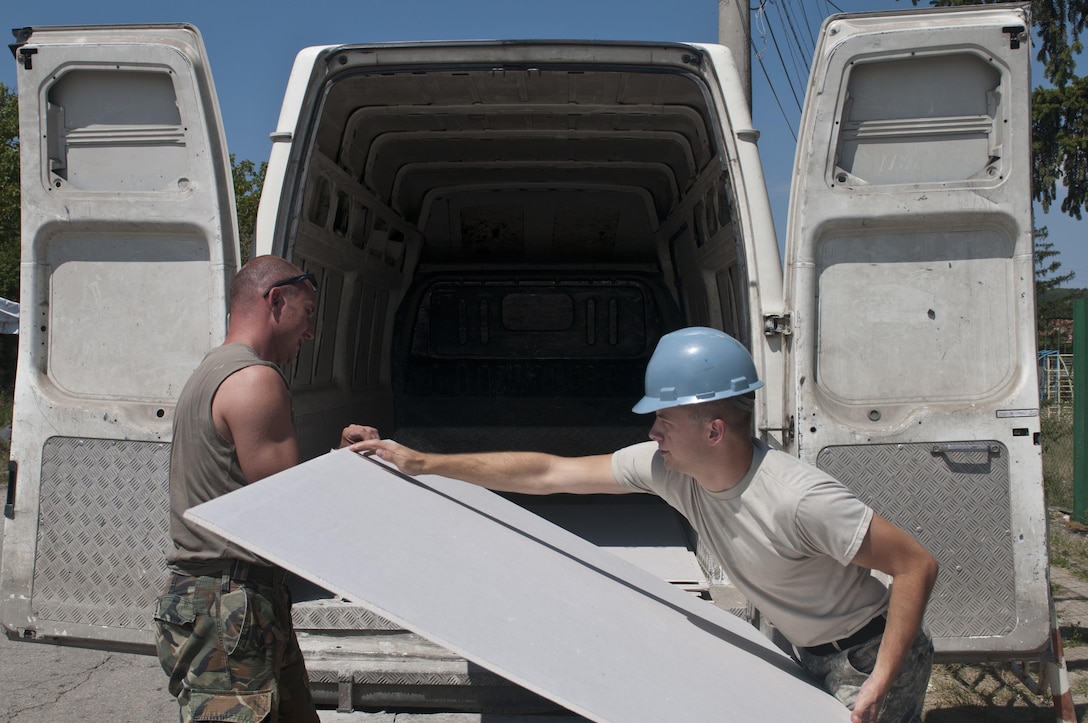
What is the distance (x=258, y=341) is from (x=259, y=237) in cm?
85

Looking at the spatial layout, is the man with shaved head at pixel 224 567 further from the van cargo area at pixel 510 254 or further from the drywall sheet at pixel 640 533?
the drywall sheet at pixel 640 533

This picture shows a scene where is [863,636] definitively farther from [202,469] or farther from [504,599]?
Answer: [202,469]

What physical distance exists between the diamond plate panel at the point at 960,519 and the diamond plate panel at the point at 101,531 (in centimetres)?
232

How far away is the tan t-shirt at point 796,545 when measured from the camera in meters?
1.96

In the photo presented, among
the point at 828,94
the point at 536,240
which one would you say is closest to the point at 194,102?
the point at 828,94

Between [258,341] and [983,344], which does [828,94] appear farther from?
[258,341]

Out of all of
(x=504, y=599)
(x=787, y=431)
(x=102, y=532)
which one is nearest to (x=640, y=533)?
(x=787, y=431)

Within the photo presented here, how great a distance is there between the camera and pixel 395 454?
7.69 ft

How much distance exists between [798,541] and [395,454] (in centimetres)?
100

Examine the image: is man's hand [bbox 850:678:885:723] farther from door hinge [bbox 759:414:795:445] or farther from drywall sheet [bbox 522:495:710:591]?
drywall sheet [bbox 522:495:710:591]

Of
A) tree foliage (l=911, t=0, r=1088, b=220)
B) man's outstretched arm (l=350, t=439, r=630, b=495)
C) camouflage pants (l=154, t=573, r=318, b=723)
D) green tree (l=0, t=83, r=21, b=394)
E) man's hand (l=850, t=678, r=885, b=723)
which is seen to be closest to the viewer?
man's hand (l=850, t=678, r=885, b=723)

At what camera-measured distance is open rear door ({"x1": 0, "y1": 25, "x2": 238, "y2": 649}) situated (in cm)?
304

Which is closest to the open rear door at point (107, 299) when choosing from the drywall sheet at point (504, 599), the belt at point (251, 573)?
the belt at point (251, 573)

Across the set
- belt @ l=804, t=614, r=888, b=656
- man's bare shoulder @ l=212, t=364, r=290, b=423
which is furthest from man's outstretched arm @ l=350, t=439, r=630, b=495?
belt @ l=804, t=614, r=888, b=656
